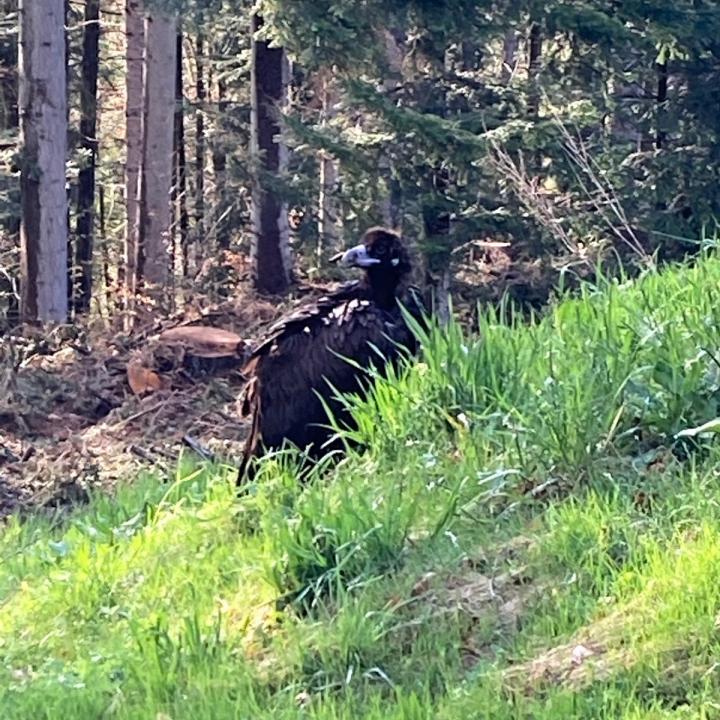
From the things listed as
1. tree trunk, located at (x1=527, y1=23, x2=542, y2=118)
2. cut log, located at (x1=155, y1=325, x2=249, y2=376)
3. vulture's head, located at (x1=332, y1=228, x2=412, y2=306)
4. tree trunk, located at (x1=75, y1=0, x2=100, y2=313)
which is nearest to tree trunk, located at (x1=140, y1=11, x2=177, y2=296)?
tree trunk, located at (x1=75, y1=0, x2=100, y2=313)

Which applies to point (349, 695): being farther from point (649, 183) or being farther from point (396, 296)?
point (649, 183)

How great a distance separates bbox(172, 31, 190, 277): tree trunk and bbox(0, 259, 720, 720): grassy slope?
17.4 metres

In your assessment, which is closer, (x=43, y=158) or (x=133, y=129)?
(x=43, y=158)

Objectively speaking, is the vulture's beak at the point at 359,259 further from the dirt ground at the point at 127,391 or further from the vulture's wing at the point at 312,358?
the dirt ground at the point at 127,391

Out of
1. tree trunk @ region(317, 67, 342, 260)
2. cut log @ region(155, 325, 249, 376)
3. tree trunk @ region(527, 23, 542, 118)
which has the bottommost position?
cut log @ region(155, 325, 249, 376)

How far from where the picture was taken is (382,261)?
27.6 ft

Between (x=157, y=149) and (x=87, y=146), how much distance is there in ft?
19.0

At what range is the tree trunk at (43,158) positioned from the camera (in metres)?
17.9

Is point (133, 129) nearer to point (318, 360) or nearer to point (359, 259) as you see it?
point (359, 259)

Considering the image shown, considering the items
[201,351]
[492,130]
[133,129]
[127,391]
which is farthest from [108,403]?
[133,129]

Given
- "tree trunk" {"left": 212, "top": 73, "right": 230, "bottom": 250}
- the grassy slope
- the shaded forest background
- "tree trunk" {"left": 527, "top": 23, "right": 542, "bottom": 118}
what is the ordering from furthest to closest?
"tree trunk" {"left": 212, "top": 73, "right": 230, "bottom": 250} < "tree trunk" {"left": 527, "top": 23, "right": 542, "bottom": 118} < the shaded forest background < the grassy slope

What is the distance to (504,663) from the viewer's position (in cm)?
418

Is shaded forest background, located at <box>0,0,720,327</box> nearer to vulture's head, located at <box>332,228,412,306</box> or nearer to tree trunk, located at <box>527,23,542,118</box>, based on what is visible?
tree trunk, located at <box>527,23,542,118</box>

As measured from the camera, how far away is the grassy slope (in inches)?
161
